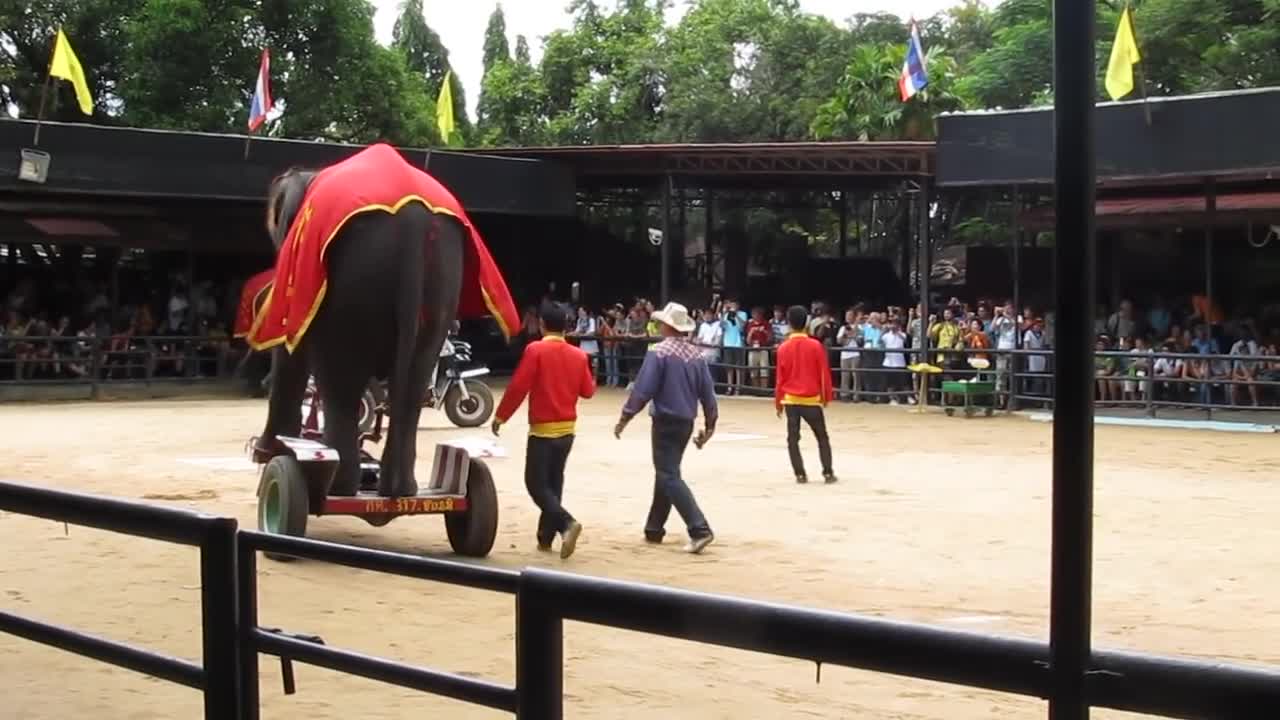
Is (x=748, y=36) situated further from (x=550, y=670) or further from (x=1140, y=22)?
(x=550, y=670)

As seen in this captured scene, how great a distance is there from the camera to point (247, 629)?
3855mm

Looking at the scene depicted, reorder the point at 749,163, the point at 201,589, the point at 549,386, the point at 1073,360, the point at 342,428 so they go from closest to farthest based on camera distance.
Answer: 1. the point at 1073,360
2. the point at 201,589
3. the point at 342,428
4. the point at 549,386
5. the point at 749,163

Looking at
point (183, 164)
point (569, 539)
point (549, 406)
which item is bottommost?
point (569, 539)

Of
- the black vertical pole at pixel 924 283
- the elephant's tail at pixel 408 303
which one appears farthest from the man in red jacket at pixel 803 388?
the black vertical pole at pixel 924 283

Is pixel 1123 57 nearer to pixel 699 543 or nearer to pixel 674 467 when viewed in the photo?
pixel 674 467

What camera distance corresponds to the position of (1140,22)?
31203 millimetres

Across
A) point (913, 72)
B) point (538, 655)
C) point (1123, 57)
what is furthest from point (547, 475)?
point (913, 72)

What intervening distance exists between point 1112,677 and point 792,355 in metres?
12.0

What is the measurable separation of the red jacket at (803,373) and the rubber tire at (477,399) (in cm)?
606

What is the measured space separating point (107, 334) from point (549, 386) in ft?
57.2

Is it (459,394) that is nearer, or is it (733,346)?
(459,394)

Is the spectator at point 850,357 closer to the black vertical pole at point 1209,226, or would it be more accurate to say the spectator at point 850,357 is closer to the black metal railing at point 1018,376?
the black metal railing at point 1018,376

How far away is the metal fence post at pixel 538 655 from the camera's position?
3.10 m

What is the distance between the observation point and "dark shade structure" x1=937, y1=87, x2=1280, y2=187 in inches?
770
